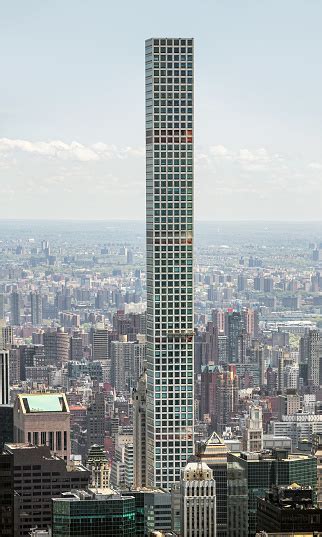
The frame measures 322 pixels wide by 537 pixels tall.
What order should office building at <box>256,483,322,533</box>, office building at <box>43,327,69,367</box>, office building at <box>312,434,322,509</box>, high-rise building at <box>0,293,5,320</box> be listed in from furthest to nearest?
office building at <box>43,327,69,367</box> < high-rise building at <box>0,293,5,320</box> < office building at <box>312,434,322,509</box> < office building at <box>256,483,322,533</box>

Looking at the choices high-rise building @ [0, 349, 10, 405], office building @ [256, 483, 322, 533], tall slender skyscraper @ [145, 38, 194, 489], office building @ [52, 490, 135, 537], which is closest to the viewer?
office building @ [256, 483, 322, 533]

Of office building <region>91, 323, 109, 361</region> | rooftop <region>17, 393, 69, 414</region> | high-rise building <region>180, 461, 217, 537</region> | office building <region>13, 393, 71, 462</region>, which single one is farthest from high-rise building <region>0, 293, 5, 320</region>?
high-rise building <region>180, 461, 217, 537</region>

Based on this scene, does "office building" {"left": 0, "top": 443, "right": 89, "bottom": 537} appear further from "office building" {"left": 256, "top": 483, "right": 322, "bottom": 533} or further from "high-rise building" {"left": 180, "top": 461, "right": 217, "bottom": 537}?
"office building" {"left": 256, "top": 483, "right": 322, "bottom": 533}

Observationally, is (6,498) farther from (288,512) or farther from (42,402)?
(42,402)

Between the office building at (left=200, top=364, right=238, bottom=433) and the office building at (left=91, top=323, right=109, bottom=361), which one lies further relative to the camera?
the office building at (left=91, top=323, right=109, bottom=361)

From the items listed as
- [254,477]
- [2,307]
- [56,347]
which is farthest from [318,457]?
[56,347]

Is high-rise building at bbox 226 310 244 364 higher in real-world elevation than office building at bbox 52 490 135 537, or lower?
higher
